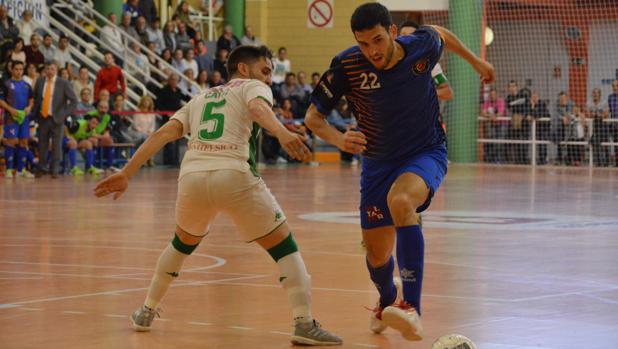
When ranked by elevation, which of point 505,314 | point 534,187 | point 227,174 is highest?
point 227,174

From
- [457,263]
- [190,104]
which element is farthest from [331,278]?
[190,104]

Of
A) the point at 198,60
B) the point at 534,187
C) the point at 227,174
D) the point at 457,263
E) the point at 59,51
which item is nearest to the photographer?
the point at 227,174

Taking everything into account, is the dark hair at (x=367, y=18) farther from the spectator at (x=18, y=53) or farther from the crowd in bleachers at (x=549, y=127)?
the crowd in bleachers at (x=549, y=127)

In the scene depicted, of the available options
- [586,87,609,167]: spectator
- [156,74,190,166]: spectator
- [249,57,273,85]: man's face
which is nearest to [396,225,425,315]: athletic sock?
[249,57,273,85]: man's face

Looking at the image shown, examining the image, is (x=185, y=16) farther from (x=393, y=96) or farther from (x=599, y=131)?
(x=393, y=96)

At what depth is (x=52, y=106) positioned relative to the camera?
22297mm

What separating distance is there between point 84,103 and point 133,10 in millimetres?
5325

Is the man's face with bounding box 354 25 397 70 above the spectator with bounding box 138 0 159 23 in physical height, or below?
below

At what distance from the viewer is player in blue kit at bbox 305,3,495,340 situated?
6.54 metres

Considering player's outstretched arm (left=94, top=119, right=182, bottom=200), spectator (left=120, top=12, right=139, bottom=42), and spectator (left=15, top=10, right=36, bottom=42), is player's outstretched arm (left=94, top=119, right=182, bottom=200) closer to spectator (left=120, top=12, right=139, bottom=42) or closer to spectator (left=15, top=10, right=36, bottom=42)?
spectator (left=15, top=10, right=36, bottom=42)

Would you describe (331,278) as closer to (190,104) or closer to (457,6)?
(190,104)

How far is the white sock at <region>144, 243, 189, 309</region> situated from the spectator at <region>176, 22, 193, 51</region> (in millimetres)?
22693

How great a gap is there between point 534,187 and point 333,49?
1334cm

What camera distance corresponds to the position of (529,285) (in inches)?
345
